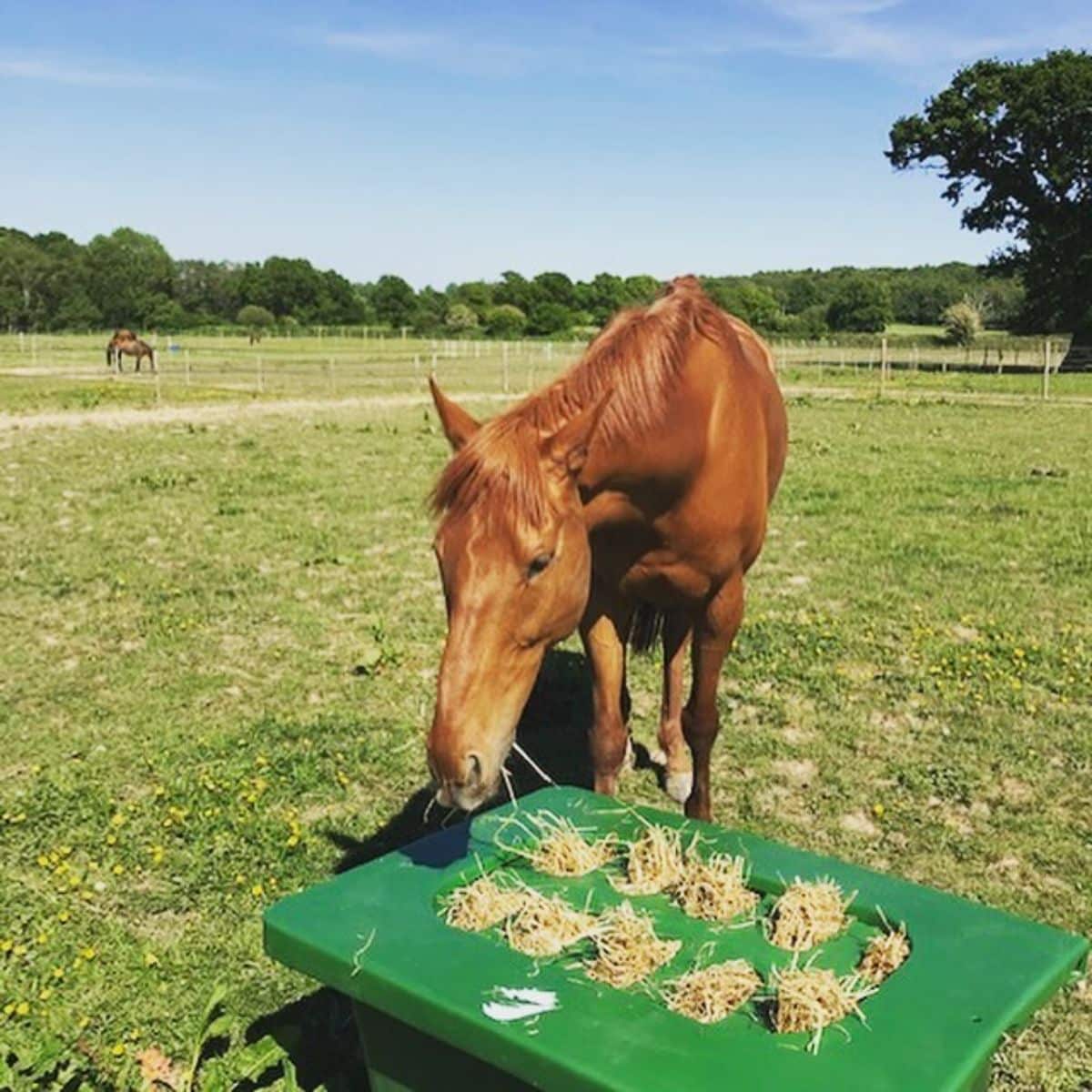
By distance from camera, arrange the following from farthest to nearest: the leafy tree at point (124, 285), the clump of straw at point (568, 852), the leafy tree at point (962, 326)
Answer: the leafy tree at point (124, 285) → the leafy tree at point (962, 326) → the clump of straw at point (568, 852)

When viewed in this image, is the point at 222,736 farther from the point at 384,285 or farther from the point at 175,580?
the point at 384,285

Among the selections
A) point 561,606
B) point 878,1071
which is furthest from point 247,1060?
point 878,1071

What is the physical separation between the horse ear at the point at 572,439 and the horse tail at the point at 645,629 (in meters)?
1.86

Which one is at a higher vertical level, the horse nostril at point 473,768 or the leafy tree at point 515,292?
the leafy tree at point 515,292

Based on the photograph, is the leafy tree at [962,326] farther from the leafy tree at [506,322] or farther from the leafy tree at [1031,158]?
the leafy tree at [506,322]

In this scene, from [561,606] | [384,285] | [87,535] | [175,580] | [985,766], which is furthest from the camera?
[384,285]

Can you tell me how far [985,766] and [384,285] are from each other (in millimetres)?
92389

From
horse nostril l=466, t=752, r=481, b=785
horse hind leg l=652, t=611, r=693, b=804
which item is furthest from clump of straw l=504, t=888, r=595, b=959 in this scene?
horse hind leg l=652, t=611, r=693, b=804

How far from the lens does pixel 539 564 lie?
2473 mm

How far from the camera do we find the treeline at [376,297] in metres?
75.6

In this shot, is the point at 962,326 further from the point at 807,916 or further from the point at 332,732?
the point at 807,916

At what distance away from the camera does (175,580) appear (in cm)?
795

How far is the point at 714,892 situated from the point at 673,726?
2.38 metres

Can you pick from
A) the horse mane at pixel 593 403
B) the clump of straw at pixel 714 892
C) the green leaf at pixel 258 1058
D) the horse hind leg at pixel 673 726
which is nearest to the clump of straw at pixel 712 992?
the clump of straw at pixel 714 892
